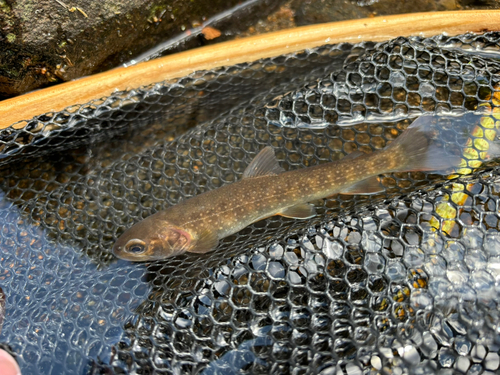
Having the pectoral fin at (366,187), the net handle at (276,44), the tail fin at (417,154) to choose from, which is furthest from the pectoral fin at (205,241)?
the tail fin at (417,154)

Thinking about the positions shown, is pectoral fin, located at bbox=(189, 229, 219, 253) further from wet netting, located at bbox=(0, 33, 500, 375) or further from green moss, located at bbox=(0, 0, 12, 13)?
green moss, located at bbox=(0, 0, 12, 13)

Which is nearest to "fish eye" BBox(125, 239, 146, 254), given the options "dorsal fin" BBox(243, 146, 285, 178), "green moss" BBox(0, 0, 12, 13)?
"dorsal fin" BBox(243, 146, 285, 178)

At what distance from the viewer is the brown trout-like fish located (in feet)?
10.3

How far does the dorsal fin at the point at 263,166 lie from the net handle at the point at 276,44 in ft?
3.24

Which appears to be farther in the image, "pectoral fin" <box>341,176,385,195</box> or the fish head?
"pectoral fin" <box>341,176,385,195</box>

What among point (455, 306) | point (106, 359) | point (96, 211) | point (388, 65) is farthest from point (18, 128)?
point (455, 306)

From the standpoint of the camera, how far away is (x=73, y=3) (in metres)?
3.80

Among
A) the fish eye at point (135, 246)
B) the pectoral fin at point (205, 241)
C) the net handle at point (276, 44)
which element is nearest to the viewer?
the fish eye at point (135, 246)

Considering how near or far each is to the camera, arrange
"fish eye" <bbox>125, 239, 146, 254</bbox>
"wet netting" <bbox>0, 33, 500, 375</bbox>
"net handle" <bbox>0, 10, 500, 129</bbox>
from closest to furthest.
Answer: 1. "wet netting" <bbox>0, 33, 500, 375</bbox>
2. "fish eye" <bbox>125, 239, 146, 254</bbox>
3. "net handle" <bbox>0, 10, 500, 129</bbox>

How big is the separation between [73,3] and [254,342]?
362 cm

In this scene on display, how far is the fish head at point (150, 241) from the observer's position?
3.07 meters

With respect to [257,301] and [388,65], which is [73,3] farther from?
[257,301]

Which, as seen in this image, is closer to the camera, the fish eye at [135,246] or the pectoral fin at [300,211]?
the fish eye at [135,246]

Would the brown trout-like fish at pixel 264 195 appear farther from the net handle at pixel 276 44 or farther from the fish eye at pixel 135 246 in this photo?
the net handle at pixel 276 44
